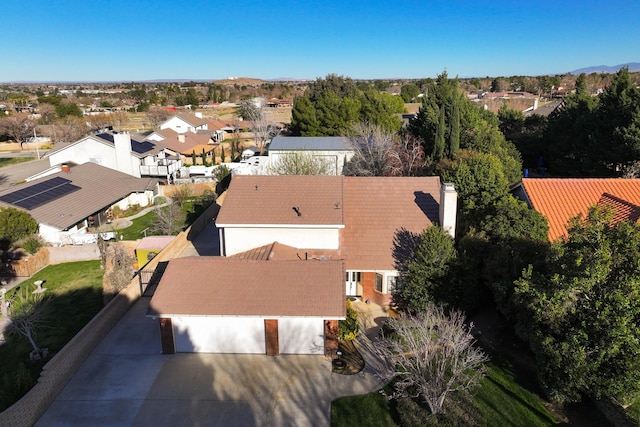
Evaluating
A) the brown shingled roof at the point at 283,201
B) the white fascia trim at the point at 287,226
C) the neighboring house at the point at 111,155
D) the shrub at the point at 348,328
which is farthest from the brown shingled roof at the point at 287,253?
the neighboring house at the point at 111,155

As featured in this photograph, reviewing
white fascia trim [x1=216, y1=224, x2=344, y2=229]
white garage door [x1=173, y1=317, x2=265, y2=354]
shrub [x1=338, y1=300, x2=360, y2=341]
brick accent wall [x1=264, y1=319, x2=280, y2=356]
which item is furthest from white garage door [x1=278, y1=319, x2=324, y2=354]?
white fascia trim [x1=216, y1=224, x2=344, y2=229]

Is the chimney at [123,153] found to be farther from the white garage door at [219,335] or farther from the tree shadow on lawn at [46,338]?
the white garage door at [219,335]

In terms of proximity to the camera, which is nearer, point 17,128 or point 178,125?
point 17,128

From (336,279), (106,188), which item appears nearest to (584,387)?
(336,279)

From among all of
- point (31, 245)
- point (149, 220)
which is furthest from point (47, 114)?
point (31, 245)

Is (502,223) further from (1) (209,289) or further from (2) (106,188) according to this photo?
(2) (106,188)

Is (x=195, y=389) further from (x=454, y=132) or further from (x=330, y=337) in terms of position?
(x=454, y=132)

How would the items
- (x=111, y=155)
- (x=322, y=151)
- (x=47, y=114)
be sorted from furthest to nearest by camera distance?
(x=47, y=114) → (x=111, y=155) → (x=322, y=151)
